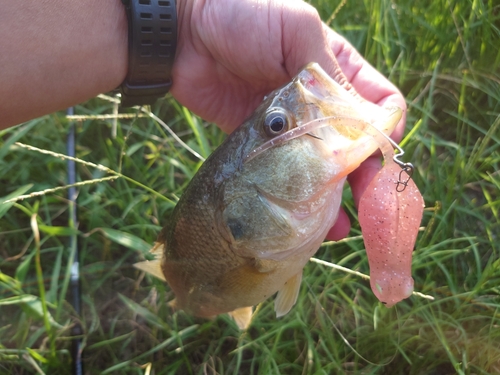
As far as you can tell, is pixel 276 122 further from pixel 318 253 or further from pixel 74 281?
pixel 74 281

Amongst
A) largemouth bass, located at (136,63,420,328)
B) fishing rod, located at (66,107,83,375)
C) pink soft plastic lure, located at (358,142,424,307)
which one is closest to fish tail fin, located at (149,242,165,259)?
largemouth bass, located at (136,63,420,328)

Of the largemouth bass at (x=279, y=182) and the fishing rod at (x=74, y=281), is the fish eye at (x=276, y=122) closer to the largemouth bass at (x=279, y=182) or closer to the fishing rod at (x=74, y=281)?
the largemouth bass at (x=279, y=182)

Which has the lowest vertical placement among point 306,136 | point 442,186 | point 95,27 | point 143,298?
point 143,298

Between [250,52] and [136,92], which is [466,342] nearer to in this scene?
[250,52]

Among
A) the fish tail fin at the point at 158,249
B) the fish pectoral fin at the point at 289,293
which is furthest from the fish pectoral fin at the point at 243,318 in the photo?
the fish tail fin at the point at 158,249

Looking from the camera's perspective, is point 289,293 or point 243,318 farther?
point 243,318

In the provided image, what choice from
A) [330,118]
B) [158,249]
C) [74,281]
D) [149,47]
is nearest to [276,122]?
[330,118]

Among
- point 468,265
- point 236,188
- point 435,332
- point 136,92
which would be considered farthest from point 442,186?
point 136,92

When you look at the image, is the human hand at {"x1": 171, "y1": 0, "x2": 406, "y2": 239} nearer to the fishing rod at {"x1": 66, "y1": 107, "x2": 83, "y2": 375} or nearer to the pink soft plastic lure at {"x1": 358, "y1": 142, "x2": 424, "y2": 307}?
the pink soft plastic lure at {"x1": 358, "y1": 142, "x2": 424, "y2": 307}
